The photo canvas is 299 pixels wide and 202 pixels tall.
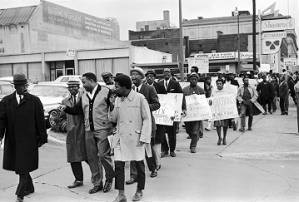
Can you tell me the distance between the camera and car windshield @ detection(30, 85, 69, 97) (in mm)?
14961

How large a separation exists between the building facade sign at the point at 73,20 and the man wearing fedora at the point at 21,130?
40.2 m

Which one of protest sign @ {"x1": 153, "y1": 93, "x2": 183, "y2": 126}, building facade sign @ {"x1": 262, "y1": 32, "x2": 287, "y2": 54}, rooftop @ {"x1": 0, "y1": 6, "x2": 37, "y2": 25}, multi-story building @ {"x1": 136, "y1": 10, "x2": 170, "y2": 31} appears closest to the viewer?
protest sign @ {"x1": 153, "y1": 93, "x2": 183, "y2": 126}

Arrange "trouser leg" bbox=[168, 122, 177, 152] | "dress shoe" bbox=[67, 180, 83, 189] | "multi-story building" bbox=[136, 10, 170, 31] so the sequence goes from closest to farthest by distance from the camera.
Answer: "dress shoe" bbox=[67, 180, 83, 189] → "trouser leg" bbox=[168, 122, 177, 152] → "multi-story building" bbox=[136, 10, 170, 31]

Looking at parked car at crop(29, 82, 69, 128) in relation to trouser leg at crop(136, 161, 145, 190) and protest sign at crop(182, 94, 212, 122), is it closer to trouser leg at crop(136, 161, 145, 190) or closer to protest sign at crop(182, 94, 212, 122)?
protest sign at crop(182, 94, 212, 122)

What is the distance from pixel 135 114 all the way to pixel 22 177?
1.75m

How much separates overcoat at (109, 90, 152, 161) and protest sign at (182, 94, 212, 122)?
395 cm

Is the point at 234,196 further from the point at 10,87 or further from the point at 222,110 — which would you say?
the point at 10,87

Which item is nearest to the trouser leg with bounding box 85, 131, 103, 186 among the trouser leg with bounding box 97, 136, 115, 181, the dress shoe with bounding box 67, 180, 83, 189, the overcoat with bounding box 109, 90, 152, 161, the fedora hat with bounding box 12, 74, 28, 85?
the trouser leg with bounding box 97, 136, 115, 181

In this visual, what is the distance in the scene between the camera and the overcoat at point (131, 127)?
19.8ft

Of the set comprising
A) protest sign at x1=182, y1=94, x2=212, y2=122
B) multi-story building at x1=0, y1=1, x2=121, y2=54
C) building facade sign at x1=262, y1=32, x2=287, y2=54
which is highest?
multi-story building at x1=0, y1=1, x2=121, y2=54

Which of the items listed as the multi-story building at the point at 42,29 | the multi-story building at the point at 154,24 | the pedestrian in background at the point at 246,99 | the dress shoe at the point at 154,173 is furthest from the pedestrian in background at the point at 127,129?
the multi-story building at the point at 154,24

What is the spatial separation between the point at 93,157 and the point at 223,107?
17.9 feet

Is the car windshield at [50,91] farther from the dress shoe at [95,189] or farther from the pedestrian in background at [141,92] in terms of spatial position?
the dress shoe at [95,189]

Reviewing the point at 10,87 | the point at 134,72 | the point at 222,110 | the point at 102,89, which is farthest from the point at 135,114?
the point at 10,87
